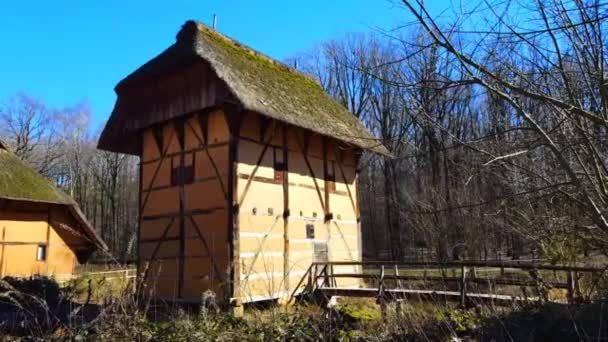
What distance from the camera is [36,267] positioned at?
1686 cm

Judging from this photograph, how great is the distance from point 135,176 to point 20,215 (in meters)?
26.1

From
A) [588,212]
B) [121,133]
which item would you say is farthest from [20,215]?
[588,212]

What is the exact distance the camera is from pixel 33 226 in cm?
1691

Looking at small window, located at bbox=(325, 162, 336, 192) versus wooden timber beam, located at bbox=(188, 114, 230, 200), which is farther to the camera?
small window, located at bbox=(325, 162, 336, 192)

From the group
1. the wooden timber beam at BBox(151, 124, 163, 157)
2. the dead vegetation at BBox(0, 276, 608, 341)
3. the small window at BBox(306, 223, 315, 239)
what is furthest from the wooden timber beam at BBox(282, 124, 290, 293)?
the dead vegetation at BBox(0, 276, 608, 341)

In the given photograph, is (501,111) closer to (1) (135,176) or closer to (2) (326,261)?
(2) (326,261)

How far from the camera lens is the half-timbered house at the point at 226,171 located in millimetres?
10938

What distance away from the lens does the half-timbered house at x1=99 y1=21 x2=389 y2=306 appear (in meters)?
10.9

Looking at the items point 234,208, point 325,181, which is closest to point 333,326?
point 234,208

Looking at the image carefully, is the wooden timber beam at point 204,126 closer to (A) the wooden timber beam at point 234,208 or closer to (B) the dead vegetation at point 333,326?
(A) the wooden timber beam at point 234,208

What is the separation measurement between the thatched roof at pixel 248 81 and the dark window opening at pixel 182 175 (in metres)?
2.46

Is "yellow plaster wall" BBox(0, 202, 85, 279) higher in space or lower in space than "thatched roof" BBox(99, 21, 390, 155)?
lower

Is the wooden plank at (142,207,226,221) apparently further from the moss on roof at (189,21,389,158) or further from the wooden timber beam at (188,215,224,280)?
the moss on roof at (189,21,389,158)

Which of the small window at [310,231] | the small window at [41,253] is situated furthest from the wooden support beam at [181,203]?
the small window at [41,253]
